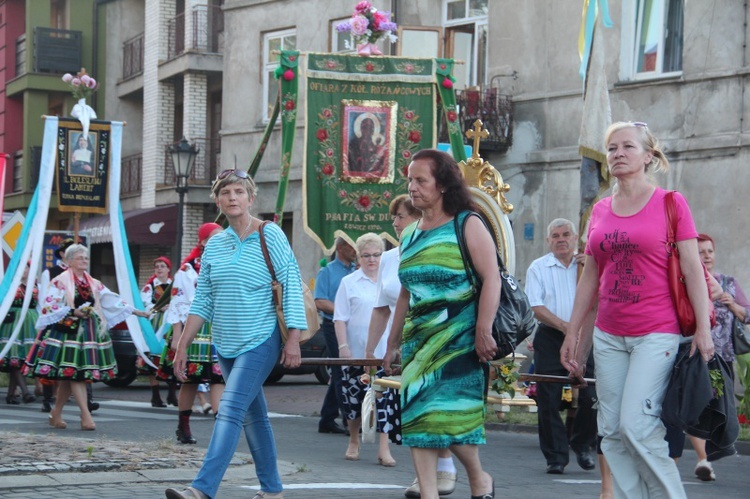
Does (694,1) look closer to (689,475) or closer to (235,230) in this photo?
(689,475)

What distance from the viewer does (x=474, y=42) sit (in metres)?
25.4

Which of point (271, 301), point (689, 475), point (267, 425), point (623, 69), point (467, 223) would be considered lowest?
point (689, 475)

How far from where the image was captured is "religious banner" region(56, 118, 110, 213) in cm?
1836

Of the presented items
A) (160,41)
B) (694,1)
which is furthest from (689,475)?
(160,41)

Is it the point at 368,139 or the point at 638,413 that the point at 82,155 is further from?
the point at 638,413

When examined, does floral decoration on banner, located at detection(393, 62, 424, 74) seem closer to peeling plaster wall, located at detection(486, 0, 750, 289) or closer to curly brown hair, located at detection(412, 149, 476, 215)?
peeling plaster wall, located at detection(486, 0, 750, 289)

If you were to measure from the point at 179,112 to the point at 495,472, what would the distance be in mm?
27661

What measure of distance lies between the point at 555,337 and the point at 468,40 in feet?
53.0

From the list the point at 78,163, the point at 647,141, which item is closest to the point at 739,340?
the point at 647,141

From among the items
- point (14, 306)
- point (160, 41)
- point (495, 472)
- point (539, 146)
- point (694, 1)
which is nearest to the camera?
point (495, 472)

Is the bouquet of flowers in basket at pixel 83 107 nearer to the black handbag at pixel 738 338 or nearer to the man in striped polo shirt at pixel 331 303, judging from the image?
the man in striped polo shirt at pixel 331 303

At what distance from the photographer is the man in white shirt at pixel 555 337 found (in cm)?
993

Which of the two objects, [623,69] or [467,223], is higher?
[623,69]

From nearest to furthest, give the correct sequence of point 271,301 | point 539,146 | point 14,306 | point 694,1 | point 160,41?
point 271,301, point 14,306, point 694,1, point 539,146, point 160,41
